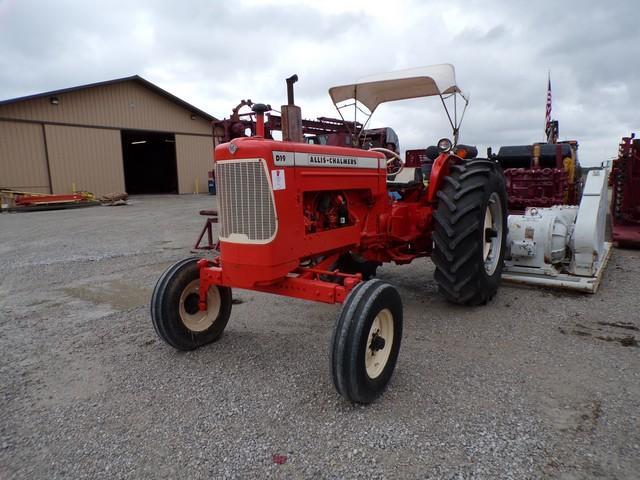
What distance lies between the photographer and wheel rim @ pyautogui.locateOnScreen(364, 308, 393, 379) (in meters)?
2.52

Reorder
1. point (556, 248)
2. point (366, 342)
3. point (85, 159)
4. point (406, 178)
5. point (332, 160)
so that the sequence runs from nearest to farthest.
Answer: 1. point (366, 342)
2. point (332, 160)
3. point (556, 248)
4. point (406, 178)
5. point (85, 159)

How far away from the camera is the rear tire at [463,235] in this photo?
3.70 meters

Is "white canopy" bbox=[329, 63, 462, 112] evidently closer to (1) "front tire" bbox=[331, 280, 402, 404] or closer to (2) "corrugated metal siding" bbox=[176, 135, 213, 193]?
(1) "front tire" bbox=[331, 280, 402, 404]

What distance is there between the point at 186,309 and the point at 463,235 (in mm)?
2321

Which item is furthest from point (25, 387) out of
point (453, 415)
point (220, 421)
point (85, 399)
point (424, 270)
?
point (424, 270)

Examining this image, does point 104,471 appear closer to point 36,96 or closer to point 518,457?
point 518,457

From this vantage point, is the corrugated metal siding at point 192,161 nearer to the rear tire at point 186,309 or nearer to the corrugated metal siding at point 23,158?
the corrugated metal siding at point 23,158

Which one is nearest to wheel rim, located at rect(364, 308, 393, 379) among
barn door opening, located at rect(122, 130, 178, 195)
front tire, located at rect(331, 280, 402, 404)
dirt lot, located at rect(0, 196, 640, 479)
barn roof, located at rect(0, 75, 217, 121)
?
front tire, located at rect(331, 280, 402, 404)

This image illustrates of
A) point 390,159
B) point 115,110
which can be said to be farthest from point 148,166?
point 390,159

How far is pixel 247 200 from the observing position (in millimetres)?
2646

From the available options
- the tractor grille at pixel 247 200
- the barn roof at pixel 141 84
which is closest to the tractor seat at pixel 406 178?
the tractor grille at pixel 247 200

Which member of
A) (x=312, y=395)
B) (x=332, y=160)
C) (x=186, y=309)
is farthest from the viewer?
(x=186, y=309)

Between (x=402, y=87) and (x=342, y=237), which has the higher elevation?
(x=402, y=87)

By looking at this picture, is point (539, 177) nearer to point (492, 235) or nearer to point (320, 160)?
point (492, 235)
